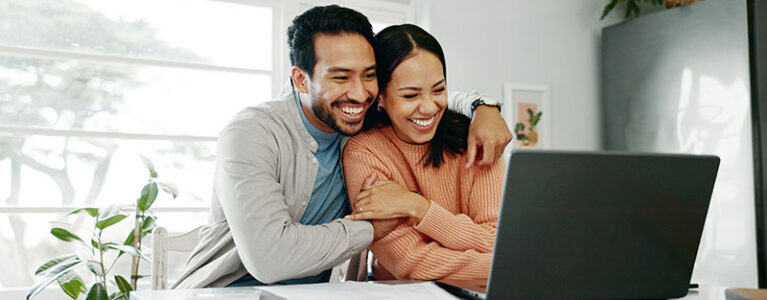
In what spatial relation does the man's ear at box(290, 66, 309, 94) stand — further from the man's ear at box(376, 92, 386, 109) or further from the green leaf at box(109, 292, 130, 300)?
the green leaf at box(109, 292, 130, 300)

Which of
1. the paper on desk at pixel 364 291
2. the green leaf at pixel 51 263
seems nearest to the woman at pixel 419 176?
the paper on desk at pixel 364 291

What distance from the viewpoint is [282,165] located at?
135cm

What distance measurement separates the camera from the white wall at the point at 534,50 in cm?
319

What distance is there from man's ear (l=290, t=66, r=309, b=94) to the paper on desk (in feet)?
1.66

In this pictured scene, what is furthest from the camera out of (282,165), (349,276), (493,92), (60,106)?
(493,92)

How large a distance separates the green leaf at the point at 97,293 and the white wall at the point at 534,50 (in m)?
1.85

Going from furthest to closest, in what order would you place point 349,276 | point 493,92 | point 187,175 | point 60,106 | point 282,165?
1. point 493,92
2. point 187,175
3. point 60,106
4. point 349,276
5. point 282,165

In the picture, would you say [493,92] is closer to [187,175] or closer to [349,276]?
[187,175]

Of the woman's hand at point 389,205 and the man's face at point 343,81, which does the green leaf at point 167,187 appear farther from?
the woman's hand at point 389,205

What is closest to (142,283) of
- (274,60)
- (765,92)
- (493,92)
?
(274,60)

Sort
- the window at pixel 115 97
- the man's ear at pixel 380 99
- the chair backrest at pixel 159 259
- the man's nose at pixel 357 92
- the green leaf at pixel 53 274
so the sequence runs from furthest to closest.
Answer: the window at pixel 115 97, the green leaf at pixel 53 274, the chair backrest at pixel 159 259, the man's ear at pixel 380 99, the man's nose at pixel 357 92

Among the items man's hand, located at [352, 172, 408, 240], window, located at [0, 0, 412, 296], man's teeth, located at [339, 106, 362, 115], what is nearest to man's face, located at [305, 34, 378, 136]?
man's teeth, located at [339, 106, 362, 115]

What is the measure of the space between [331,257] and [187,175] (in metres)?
1.72

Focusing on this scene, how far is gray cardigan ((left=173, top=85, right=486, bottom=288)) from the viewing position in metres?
1.19
